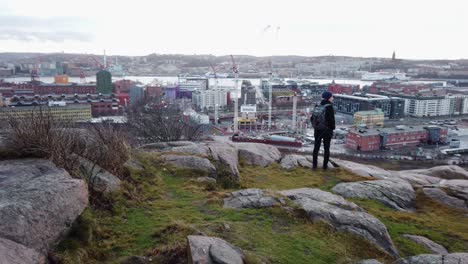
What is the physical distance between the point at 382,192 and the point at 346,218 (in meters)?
1.64

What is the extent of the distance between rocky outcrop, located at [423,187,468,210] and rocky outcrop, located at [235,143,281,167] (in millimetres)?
2595

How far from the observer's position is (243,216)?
3570mm

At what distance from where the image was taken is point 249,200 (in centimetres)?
394

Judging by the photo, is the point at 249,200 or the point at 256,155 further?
the point at 256,155

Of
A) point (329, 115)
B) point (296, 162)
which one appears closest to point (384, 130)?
point (296, 162)

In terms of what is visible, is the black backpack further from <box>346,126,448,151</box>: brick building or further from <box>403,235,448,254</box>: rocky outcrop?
<box>346,126,448,151</box>: brick building

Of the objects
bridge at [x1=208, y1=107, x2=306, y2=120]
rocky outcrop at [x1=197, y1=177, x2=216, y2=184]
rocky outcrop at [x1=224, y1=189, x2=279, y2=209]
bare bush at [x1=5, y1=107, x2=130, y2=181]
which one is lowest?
bridge at [x1=208, y1=107, x2=306, y2=120]

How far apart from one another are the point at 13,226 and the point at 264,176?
386 cm

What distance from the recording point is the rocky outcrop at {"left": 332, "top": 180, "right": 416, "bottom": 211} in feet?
15.9

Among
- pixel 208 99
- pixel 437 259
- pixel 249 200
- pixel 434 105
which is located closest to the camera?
pixel 437 259

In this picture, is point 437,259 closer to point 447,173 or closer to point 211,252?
point 211,252

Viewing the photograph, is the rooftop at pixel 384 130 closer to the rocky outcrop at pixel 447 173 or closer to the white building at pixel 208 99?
the rocky outcrop at pixel 447 173

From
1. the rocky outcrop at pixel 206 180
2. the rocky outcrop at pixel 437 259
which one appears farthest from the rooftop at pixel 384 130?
the rocky outcrop at pixel 437 259

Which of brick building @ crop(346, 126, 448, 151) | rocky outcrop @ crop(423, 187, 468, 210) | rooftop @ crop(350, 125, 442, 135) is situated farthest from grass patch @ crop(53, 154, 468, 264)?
rooftop @ crop(350, 125, 442, 135)
